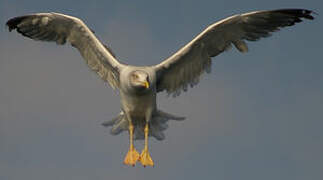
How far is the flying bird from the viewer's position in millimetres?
20281

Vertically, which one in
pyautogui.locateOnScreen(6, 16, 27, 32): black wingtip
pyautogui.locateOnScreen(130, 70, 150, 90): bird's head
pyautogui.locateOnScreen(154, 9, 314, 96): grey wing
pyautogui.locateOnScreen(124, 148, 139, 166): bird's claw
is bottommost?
pyautogui.locateOnScreen(124, 148, 139, 166): bird's claw

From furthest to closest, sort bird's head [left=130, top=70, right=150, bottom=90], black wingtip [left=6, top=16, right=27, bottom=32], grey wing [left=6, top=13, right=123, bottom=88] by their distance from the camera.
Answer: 1. black wingtip [left=6, top=16, right=27, bottom=32]
2. grey wing [left=6, top=13, right=123, bottom=88]
3. bird's head [left=130, top=70, right=150, bottom=90]

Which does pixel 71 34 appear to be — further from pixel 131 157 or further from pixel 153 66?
pixel 131 157

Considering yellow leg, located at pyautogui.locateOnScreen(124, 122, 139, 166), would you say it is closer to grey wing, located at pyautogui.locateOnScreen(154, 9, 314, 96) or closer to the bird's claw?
the bird's claw

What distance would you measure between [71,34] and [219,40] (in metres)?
3.48

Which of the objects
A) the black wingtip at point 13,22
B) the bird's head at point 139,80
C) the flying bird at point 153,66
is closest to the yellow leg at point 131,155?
the flying bird at point 153,66

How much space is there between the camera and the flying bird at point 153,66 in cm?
2028

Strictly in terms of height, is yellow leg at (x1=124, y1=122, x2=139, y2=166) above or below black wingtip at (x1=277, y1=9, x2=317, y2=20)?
below

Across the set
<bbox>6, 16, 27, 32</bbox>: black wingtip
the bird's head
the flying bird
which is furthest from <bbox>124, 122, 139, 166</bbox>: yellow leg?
<bbox>6, 16, 27, 32</bbox>: black wingtip

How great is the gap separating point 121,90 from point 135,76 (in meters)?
0.89

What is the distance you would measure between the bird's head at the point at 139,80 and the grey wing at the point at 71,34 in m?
1.23

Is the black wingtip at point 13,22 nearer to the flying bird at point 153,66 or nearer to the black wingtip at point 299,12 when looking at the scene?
the flying bird at point 153,66

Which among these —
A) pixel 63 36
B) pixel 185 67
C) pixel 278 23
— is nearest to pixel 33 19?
pixel 63 36

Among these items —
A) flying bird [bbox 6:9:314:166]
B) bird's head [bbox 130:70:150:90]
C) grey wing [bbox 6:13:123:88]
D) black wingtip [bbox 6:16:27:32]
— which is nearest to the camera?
bird's head [bbox 130:70:150:90]
